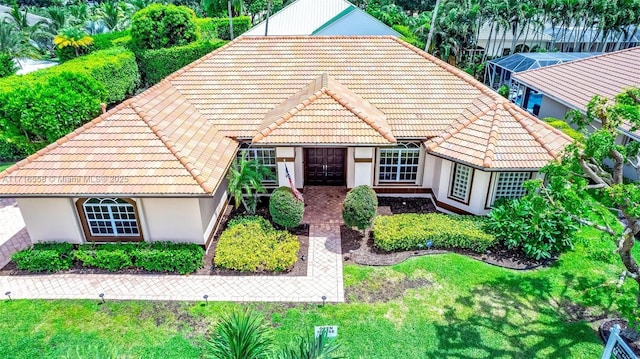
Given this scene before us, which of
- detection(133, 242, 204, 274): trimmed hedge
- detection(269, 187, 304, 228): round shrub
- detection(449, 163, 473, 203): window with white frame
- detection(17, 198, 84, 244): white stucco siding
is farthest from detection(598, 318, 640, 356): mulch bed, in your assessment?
detection(17, 198, 84, 244): white stucco siding

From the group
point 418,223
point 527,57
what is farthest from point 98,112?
point 527,57

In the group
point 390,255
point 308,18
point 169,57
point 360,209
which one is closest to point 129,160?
point 360,209

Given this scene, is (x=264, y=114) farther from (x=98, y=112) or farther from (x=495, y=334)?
(x=495, y=334)

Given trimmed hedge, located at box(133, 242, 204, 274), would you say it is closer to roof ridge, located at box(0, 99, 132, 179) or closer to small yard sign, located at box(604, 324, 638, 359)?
roof ridge, located at box(0, 99, 132, 179)

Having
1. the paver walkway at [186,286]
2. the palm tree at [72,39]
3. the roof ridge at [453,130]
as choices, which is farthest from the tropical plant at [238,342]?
the palm tree at [72,39]

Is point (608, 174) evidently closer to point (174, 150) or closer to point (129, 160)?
point (174, 150)
